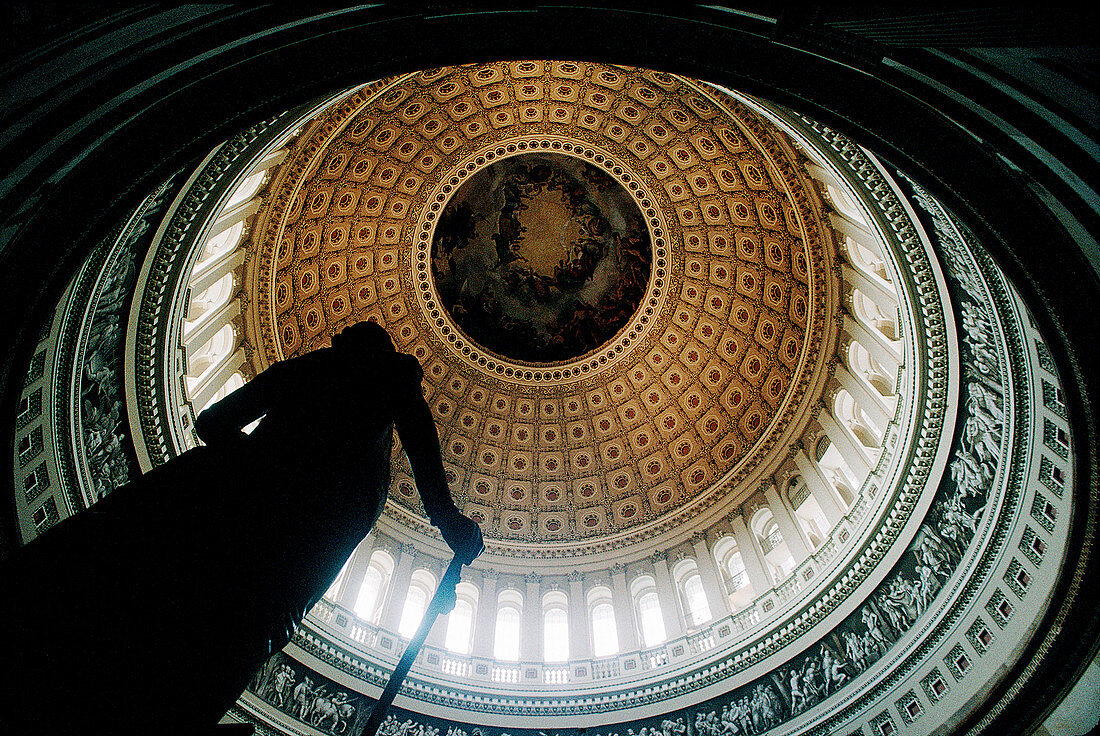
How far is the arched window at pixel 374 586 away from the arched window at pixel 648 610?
728cm

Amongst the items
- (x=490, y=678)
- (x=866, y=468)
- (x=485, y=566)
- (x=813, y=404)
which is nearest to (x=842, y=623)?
(x=866, y=468)

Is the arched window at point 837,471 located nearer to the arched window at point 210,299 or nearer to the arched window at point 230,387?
the arched window at point 230,387

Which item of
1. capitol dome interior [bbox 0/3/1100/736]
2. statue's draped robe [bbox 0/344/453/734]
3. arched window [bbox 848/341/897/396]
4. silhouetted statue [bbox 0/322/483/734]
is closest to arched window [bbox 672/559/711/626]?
capitol dome interior [bbox 0/3/1100/736]

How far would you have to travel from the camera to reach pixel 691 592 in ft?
56.0

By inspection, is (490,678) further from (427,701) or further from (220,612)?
(220,612)

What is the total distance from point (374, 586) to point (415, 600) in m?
1.25

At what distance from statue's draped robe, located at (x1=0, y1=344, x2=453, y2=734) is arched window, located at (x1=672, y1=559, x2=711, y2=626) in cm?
1449

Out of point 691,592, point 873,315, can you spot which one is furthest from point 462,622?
point 873,315

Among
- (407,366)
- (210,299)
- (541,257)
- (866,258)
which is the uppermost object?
(541,257)

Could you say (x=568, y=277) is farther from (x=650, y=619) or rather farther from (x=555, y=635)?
(x=555, y=635)

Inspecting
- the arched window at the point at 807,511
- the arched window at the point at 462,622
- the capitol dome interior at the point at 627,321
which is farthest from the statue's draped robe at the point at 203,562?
the arched window at the point at 807,511

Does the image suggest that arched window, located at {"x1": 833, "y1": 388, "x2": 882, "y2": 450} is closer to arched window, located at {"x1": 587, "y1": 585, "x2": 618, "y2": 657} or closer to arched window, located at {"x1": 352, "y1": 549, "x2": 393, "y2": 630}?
arched window, located at {"x1": 587, "y1": 585, "x2": 618, "y2": 657}

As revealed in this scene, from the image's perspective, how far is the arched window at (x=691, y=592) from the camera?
16.1 meters

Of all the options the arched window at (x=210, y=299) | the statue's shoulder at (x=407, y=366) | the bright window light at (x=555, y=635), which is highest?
the arched window at (x=210, y=299)
